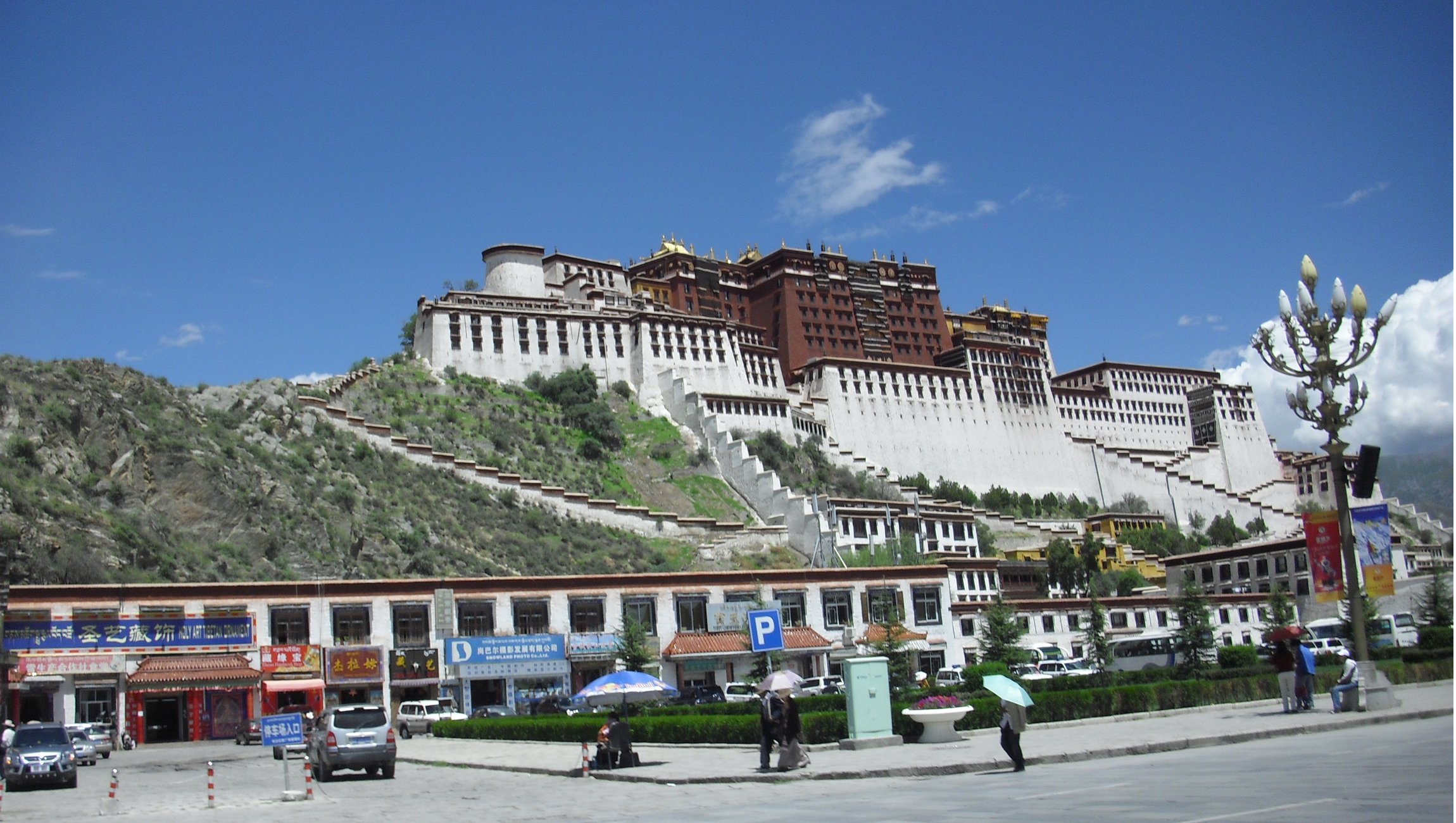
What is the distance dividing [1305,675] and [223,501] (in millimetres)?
51139

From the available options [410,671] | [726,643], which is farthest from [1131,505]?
[410,671]

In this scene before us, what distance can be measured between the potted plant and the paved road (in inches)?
202

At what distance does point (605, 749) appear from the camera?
84.9 ft

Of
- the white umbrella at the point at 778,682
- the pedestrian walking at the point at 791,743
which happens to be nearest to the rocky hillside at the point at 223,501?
the white umbrella at the point at 778,682

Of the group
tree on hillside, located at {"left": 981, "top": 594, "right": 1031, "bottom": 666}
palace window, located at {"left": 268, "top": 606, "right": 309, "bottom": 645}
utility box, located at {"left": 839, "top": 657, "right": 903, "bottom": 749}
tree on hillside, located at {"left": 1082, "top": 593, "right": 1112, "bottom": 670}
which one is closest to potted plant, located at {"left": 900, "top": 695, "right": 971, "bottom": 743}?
utility box, located at {"left": 839, "top": 657, "right": 903, "bottom": 749}

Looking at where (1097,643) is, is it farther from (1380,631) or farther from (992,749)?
(992,749)

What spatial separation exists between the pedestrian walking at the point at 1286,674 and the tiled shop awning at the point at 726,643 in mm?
27417

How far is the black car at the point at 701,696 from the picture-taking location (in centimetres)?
4434

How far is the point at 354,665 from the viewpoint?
4894 cm

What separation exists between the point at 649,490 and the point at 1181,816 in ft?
251

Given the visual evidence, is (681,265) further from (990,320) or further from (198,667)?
(198,667)

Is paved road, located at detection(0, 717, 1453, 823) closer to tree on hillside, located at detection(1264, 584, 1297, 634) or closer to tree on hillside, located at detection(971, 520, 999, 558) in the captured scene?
tree on hillside, located at detection(1264, 584, 1297, 634)

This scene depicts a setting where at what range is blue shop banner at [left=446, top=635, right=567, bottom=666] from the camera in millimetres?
49944

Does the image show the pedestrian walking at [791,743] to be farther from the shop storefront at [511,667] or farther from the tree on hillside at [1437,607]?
the tree on hillside at [1437,607]
